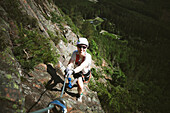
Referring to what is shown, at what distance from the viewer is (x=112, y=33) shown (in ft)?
427

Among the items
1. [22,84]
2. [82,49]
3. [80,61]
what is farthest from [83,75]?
[22,84]

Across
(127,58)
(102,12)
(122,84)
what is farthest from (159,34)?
(122,84)

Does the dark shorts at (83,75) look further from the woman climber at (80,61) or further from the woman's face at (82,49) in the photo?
the woman's face at (82,49)

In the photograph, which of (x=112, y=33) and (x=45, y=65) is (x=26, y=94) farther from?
(x=112, y=33)

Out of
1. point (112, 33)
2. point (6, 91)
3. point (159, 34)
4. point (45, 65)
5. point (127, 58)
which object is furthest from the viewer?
point (159, 34)

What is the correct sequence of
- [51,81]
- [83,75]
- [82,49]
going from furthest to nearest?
[51,81], [83,75], [82,49]

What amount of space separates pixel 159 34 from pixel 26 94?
197 metres

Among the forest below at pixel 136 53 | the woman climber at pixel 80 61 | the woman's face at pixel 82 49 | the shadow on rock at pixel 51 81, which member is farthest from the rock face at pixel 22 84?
the forest below at pixel 136 53

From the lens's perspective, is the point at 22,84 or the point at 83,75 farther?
the point at 83,75

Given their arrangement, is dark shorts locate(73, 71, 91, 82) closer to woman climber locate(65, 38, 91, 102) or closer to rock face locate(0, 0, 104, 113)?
woman climber locate(65, 38, 91, 102)

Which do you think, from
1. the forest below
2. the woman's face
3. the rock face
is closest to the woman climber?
the woman's face

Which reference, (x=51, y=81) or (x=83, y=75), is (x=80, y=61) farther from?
(x=51, y=81)

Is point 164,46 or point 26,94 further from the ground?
point 26,94

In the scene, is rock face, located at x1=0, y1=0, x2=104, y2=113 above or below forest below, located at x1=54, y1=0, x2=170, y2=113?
above
